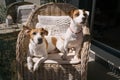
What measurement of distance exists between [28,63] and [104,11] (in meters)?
1.53

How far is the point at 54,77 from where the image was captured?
2322 millimetres

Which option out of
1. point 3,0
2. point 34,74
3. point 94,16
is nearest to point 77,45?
point 34,74

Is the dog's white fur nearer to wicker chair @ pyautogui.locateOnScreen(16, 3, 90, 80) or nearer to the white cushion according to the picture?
wicker chair @ pyautogui.locateOnScreen(16, 3, 90, 80)

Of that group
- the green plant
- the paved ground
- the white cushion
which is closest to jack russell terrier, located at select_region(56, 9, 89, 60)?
the white cushion

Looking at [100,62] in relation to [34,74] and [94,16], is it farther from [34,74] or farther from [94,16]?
[34,74]

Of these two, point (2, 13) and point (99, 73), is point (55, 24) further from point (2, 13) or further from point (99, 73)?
point (2, 13)

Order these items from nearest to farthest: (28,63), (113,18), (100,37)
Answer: (28,63), (113,18), (100,37)

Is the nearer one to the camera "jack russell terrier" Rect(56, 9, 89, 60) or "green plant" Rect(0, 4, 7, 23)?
"jack russell terrier" Rect(56, 9, 89, 60)

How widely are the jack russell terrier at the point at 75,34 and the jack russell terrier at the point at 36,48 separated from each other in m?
0.21

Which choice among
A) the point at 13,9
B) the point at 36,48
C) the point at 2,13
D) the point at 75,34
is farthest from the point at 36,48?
the point at 2,13

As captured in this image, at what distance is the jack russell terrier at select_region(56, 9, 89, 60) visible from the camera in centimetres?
218

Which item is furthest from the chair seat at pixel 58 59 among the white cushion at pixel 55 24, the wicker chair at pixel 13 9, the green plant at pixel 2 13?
the green plant at pixel 2 13

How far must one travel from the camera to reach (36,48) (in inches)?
89.7

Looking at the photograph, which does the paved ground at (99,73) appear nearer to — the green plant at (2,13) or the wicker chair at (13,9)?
the wicker chair at (13,9)
